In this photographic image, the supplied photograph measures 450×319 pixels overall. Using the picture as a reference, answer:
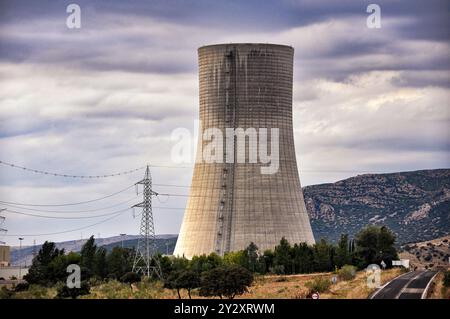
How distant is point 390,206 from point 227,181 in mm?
111170

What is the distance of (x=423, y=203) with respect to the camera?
183250 millimetres

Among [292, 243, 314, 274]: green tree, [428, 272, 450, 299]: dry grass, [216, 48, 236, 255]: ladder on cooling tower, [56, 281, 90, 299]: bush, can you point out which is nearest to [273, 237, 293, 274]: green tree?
[292, 243, 314, 274]: green tree

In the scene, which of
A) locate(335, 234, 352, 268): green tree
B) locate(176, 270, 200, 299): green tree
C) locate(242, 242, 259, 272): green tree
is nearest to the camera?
locate(176, 270, 200, 299): green tree

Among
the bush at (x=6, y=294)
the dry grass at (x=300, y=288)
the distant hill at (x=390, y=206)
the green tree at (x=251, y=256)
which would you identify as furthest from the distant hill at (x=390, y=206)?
the bush at (x=6, y=294)

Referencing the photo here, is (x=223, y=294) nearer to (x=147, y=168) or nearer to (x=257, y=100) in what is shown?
(x=147, y=168)

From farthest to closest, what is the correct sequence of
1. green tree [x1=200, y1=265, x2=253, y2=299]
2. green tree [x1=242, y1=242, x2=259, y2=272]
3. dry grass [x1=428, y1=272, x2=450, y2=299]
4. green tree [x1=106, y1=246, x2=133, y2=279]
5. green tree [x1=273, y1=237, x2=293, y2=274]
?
green tree [x1=242, y1=242, x2=259, y2=272] < green tree [x1=273, y1=237, x2=293, y2=274] < green tree [x1=106, y1=246, x2=133, y2=279] < green tree [x1=200, y1=265, x2=253, y2=299] < dry grass [x1=428, y1=272, x2=450, y2=299]

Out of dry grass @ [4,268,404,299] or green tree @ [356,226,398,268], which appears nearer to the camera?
dry grass @ [4,268,404,299]

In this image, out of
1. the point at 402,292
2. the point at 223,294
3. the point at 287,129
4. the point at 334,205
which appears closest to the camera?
the point at 402,292

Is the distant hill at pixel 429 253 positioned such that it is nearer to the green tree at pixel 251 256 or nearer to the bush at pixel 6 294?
the green tree at pixel 251 256

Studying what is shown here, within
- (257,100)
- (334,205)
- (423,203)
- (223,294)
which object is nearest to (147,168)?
(223,294)

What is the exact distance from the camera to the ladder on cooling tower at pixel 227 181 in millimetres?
82812

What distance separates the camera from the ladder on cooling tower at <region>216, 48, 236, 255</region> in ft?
272

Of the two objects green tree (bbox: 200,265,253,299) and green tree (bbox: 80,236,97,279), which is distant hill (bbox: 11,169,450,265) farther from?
green tree (bbox: 200,265,253,299)

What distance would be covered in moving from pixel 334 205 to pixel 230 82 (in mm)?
117065
